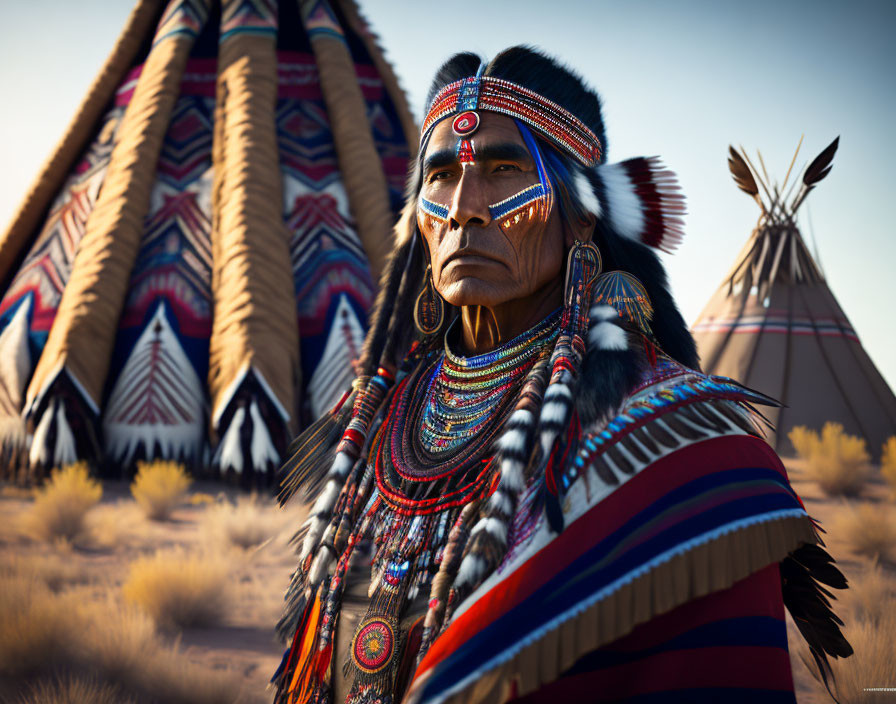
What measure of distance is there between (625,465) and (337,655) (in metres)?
0.79

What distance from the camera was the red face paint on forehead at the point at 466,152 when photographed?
1608 millimetres

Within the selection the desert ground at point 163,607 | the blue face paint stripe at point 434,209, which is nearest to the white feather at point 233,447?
the desert ground at point 163,607

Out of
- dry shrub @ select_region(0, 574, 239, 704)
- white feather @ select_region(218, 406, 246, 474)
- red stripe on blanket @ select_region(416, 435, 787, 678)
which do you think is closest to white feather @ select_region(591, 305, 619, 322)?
red stripe on blanket @ select_region(416, 435, 787, 678)

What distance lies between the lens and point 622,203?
167 cm

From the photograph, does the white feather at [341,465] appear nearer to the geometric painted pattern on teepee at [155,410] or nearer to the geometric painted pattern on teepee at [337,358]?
the geometric painted pattern on teepee at [337,358]

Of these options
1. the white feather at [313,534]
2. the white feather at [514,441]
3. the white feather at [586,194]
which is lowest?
the white feather at [313,534]

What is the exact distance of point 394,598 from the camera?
146cm

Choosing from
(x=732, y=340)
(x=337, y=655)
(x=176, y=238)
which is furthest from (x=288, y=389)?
(x=732, y=340)

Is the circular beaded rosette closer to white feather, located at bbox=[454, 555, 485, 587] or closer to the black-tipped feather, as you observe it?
white feather, located at bbox=[454, 555, 485, 587]

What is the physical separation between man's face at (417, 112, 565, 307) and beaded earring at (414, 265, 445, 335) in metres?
0.25

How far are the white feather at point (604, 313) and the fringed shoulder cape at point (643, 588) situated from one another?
10.5 inches

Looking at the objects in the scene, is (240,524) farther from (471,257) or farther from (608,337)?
(608,337)

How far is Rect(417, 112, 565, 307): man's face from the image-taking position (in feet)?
5.12

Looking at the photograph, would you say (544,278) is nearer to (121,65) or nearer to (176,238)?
(176,238)
